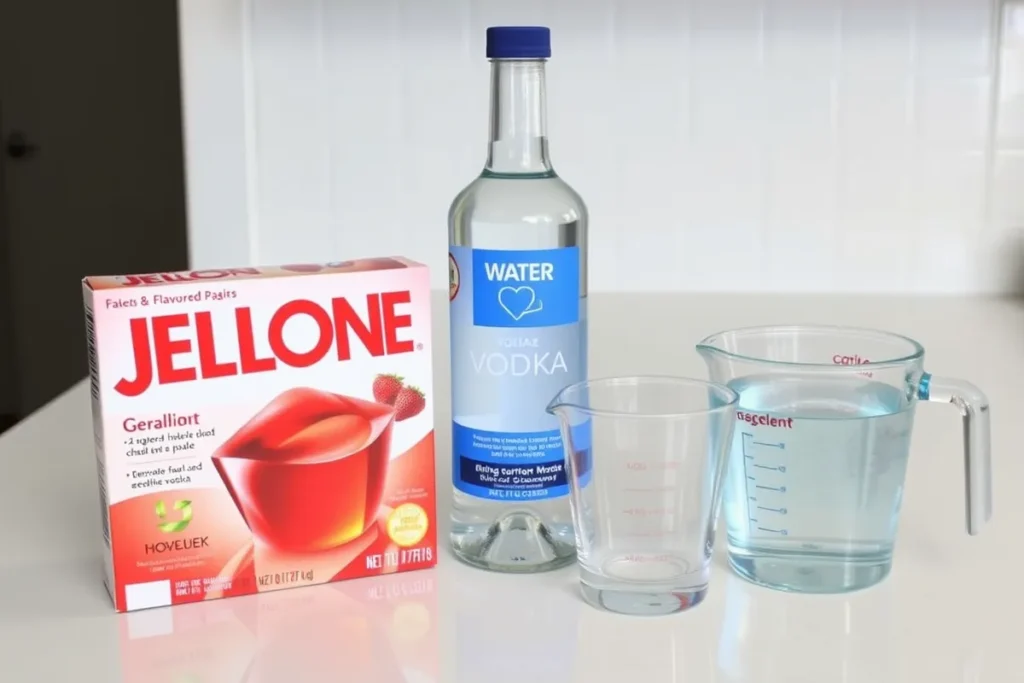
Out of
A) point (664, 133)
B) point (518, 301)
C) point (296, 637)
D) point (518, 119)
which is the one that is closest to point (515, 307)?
point (518, 301)

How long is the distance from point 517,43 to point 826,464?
0.33 meters

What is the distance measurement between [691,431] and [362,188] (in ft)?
3.52

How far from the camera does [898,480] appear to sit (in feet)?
2.45

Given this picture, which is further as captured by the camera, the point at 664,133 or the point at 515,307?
the point at 664,133

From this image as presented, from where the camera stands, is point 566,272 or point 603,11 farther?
point 603,11

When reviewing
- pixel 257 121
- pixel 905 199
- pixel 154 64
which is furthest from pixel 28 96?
pixel 905 199

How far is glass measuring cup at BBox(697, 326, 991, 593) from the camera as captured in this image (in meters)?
0.73

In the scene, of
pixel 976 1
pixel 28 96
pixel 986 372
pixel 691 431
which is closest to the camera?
pixel 691 431

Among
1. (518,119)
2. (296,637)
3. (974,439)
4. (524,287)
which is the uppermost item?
(518,119)

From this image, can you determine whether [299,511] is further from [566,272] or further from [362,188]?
[362,188]

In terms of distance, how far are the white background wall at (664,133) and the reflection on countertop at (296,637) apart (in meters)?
0.98

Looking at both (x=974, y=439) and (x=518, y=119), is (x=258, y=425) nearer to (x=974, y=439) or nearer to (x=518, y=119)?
(x=518, y=119)

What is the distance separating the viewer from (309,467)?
2.50ft

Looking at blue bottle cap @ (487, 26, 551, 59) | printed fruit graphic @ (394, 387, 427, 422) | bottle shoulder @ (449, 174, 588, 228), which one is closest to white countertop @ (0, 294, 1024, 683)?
printed fruit graphic @ (394, 387, 427, 422)
